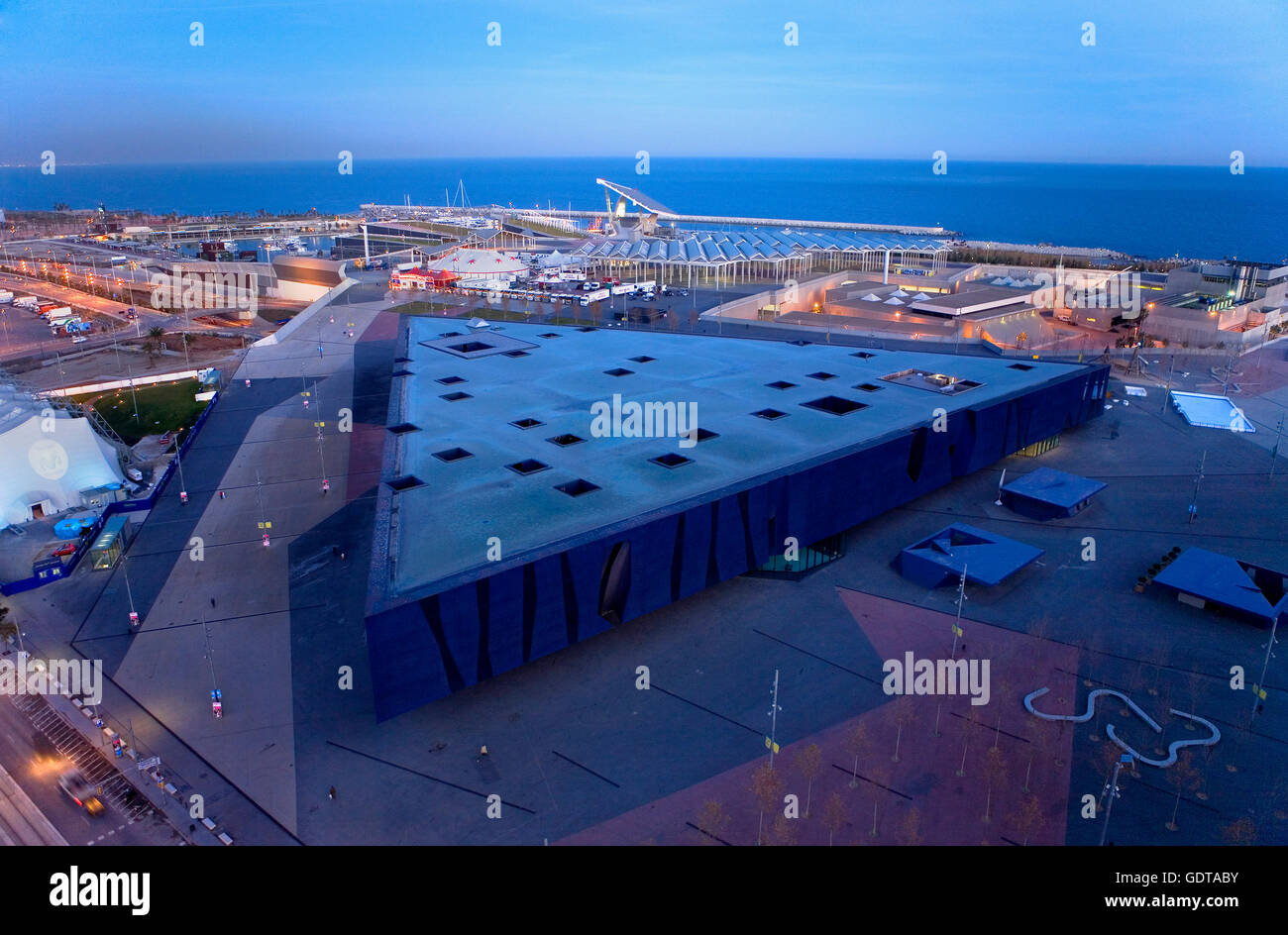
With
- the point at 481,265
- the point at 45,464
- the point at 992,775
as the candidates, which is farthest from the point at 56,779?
the point at 481,265

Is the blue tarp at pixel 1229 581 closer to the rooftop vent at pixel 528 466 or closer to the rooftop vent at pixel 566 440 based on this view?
the rooftop vent at pixel 566 440

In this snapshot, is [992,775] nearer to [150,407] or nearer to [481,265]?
[150,407]

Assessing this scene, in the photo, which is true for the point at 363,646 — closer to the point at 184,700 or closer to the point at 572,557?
the point at 184,700

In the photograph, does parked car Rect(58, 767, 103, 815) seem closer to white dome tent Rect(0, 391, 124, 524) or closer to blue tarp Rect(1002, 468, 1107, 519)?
white dome tent Rect(0, 391, 124, 524)

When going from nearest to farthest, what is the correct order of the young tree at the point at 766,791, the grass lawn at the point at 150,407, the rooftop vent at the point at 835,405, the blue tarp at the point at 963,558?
the young tree at the point at 766,791 → the blue tarp at the point at 963,558 → the rooftop vent at the point at 835,405 → the grass lawn at the point at 150,407

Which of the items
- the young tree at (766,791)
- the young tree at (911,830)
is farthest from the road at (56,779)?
the young tree at (911,830)

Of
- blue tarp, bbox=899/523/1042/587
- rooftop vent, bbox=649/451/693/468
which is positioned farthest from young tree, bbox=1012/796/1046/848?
rooftop vent, bbox=649/451/693/468

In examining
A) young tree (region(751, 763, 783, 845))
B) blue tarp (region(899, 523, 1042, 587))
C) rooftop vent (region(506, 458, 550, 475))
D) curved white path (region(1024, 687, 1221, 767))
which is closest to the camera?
young tree (region(751, 763, 783, 845))
